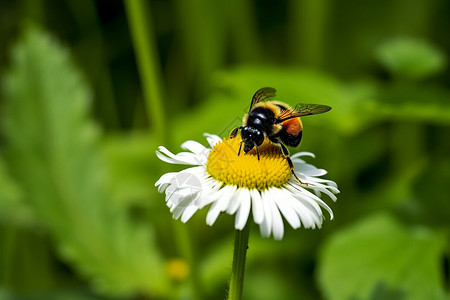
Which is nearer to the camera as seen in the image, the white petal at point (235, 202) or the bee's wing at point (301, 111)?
the white petal at point (235, 202)

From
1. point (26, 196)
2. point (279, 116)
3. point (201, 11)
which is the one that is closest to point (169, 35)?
point (201, 11)

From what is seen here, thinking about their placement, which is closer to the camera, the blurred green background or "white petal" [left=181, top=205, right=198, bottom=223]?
"white petal" [left=181, top=205, right=198, bottom=223]

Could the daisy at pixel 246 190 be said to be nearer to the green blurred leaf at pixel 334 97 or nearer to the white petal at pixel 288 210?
the white petal at pixel 288 210

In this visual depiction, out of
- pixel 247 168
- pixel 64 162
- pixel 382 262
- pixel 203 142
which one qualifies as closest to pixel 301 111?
pixel 247 168

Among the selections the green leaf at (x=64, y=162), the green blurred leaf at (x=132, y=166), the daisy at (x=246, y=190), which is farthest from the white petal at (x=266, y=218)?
the green blurred leaf at (x=132, y=166)

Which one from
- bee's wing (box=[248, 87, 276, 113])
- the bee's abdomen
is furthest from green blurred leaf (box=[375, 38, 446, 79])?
the bee's abdomen

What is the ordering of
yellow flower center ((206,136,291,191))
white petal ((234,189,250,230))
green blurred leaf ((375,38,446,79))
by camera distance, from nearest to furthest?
white petal ((234,189,250,230)) < yellow flower center ((206,136,291,191)) < green blurred leaf ((375,38,446,79))

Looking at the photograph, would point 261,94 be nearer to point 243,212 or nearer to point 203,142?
point 243,212

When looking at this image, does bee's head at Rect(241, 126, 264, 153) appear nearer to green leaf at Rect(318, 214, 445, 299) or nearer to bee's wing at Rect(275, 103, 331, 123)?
bee's wing at Rect(275, 103, 331, 123)
